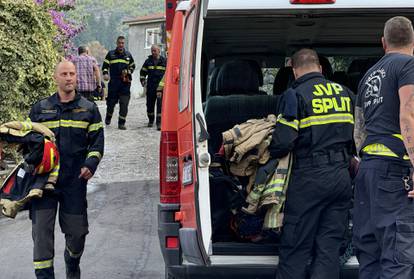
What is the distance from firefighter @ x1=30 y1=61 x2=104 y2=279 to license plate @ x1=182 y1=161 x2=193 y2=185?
1411 mm

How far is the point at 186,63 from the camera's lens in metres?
5.30

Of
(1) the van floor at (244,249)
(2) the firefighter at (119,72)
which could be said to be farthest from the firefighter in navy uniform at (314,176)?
(2) the firefighter at (119,72)

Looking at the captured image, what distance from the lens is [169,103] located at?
5.64 meters

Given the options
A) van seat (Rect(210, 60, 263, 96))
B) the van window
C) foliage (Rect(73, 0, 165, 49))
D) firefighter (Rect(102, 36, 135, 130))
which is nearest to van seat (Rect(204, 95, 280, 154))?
van seat (Rect(210, 60, 263, 96))

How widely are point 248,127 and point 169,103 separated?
0.55 metres

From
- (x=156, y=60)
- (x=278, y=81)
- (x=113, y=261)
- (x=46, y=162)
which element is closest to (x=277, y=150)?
(x=46, y=162)

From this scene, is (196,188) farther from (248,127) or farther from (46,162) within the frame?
(46,162)

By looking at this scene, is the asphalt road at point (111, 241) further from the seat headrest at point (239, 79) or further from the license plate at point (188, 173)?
the license plate at point (188, 173)

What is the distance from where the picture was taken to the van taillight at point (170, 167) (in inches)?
220

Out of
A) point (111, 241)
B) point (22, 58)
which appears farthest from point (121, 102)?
point (111, 241)

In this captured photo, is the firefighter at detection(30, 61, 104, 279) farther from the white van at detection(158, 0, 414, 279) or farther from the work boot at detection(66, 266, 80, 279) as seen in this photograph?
the white van at detection(158, 0, 414, 279)

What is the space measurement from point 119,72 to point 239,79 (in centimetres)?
1054

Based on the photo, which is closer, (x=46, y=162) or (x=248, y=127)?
(x=248, y=127)

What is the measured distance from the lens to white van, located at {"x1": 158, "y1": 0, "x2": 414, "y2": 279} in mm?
4969
